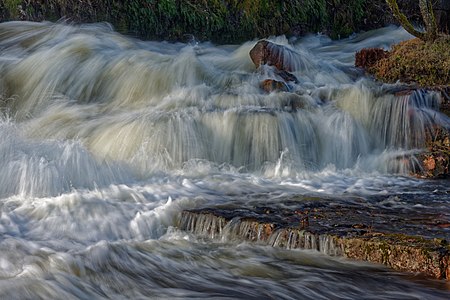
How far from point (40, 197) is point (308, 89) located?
191 inches

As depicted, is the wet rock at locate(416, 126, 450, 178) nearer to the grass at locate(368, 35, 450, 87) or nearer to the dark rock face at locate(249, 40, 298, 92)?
the grass at locate(368, 35, 450, 87)

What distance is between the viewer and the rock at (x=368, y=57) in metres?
10.6

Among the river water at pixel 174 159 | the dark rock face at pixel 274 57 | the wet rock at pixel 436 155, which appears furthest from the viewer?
the dark rock face at pixel 274 57

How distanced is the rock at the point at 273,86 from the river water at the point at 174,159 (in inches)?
5.4

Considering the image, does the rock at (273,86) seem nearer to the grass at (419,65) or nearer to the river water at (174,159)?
the river water at (174,159)

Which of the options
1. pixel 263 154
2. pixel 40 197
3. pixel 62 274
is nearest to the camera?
pixel 62 274

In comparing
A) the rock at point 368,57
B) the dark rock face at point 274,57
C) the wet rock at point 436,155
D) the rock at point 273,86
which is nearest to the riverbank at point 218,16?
the dark rock face at point 274,57

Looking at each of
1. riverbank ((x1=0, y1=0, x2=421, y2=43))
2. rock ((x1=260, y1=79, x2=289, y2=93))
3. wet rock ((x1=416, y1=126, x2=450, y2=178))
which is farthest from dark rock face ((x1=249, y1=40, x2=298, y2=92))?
riverbank ((x1=0, y1=0, x2=421, y2=43))

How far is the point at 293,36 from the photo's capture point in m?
14.6

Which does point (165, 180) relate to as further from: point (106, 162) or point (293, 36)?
point (293, 36)

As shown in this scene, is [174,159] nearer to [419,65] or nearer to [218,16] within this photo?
[419,65]

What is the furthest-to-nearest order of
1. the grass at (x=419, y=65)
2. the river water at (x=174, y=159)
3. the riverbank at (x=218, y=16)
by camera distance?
the riverbank at (x=218, y=16) < the grass at (x=419, y=65) < the river water at (x=174, y=159)

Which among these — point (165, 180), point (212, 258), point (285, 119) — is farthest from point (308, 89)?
point (212, 258)

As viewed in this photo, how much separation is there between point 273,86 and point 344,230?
4.79 metres
